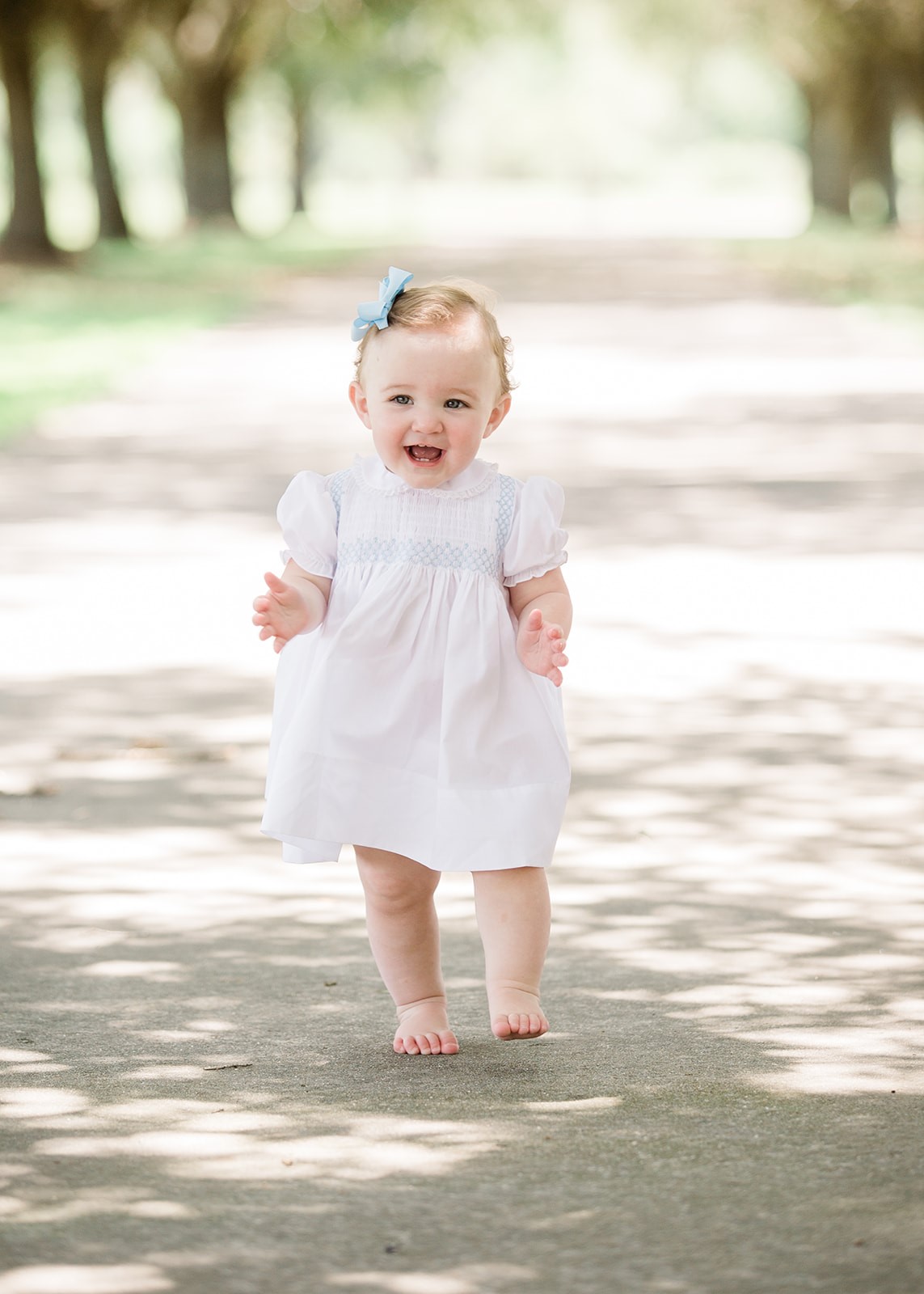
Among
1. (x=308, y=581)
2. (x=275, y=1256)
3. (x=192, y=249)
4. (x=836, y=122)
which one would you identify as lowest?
(x=275, y=1256)

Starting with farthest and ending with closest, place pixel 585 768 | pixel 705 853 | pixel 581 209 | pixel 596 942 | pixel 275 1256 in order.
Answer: pixel 581 209 < pixel 585 768 < pixel 705 853 < pixel 596 942 < pixel 275 1256

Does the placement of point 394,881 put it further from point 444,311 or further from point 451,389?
point 444,311

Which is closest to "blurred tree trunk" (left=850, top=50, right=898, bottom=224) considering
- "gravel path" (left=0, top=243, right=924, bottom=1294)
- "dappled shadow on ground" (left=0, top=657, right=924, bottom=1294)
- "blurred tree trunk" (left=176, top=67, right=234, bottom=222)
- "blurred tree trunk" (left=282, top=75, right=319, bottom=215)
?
"blurred tree trunk" (left=176, top=67, right=234, bottom=222)

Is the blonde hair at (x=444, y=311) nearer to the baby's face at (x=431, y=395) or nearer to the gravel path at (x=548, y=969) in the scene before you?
the baby's face at (x=431, y=395)

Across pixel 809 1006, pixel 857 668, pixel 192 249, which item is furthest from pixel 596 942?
pixel 192 249

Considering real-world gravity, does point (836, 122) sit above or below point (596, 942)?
above

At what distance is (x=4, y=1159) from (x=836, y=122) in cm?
5702

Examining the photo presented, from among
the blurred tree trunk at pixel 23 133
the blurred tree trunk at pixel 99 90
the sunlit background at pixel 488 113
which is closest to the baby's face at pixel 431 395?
the blurred tree trunk at pixel 23 133

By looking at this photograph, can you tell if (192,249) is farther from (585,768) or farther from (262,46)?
(585,768)

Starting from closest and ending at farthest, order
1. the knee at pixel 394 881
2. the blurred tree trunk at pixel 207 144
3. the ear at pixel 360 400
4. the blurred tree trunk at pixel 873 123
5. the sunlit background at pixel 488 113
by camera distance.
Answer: the knee at pixel 394 881, the ear at pixel 360 400, the sunlit background at pixel 488 113, the blurred tree trunk at pixel 207 144, the blurred tree trunk at pixel 873 123

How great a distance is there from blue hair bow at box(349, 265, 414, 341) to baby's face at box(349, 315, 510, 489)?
1.2 inches

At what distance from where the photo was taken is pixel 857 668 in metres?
7.71

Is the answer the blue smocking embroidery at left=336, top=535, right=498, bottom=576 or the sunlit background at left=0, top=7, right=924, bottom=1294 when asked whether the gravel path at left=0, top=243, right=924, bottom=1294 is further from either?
the blue smocking embroidery at left=336, top=535, right=498, bottom=576

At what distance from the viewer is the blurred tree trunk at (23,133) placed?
3350 cm
